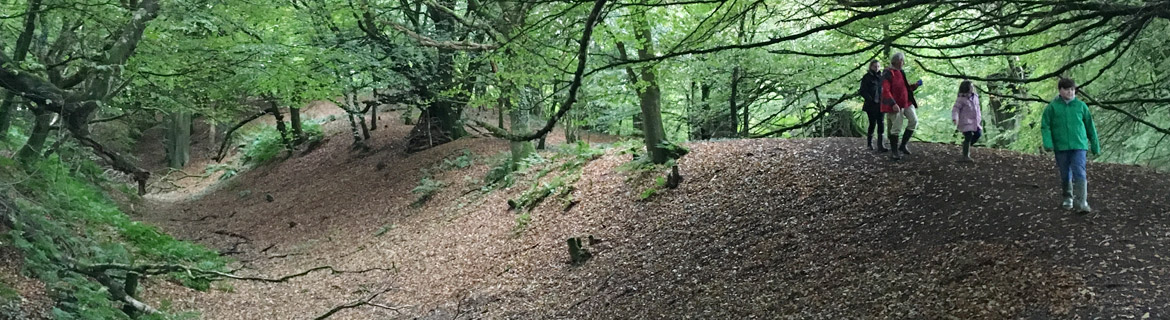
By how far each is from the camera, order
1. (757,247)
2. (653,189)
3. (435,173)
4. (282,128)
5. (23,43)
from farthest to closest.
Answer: (282,128), (435,173), (653,189), (757,247), (23,43)

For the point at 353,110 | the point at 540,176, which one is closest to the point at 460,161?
the point at 540,176

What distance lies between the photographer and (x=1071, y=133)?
5930 millimetres

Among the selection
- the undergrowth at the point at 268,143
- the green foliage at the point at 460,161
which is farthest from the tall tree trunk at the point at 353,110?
the green foliage at the point at 460,161

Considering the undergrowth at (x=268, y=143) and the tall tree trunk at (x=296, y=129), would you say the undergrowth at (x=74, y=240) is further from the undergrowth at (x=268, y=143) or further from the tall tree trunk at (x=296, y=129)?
the undergrowth at (x=268, y=143)

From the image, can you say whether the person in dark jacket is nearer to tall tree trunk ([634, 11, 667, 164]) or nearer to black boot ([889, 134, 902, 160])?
black boot ([889, 134, 902, 160])

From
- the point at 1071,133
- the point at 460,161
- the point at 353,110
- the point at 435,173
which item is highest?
the point at 353,110

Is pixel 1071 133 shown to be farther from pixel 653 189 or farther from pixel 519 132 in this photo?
pixel 519 132

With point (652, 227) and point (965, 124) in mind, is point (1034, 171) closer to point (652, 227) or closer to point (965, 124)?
point (965, 124)

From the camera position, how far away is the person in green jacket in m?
5.92

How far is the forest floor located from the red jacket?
0.77 meters

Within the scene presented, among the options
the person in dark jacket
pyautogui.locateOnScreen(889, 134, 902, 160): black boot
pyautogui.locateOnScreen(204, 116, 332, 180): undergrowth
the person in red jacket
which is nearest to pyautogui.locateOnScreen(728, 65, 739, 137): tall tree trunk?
the person in dark jacket

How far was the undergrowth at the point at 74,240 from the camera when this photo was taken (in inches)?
255

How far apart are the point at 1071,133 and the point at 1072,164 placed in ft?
1.07

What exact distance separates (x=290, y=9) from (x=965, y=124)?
37.6 feet
